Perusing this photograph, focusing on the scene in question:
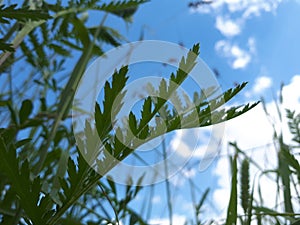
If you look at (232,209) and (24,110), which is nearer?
(232,209)

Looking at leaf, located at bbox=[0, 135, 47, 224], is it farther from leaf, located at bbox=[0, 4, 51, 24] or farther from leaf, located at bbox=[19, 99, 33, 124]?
leaf, located at bbox=[19, 99, 33, 124]

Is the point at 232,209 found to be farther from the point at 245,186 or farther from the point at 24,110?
the point at 24,110

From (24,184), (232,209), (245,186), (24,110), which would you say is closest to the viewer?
(24,184)

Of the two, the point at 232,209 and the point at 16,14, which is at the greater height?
the point at 16,14

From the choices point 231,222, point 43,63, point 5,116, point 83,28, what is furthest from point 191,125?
point 5,116

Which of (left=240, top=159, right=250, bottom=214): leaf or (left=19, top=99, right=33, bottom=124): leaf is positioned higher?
(left=19, top=99, right=33, bottom=124): leaf

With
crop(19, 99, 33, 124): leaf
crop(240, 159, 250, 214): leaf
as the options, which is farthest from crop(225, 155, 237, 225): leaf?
crop(19, 99, 33, 124): leaf

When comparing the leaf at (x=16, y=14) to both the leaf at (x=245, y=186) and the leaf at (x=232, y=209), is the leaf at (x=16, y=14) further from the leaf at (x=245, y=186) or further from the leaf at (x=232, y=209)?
the leaf at (x=245, y=186)

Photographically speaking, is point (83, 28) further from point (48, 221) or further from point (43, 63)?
point (48, 221)

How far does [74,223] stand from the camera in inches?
10.7

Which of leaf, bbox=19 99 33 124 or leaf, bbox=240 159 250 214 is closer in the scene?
leaf, bbox=240 159 250 214

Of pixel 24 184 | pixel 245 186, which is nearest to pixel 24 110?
pixel 245 186

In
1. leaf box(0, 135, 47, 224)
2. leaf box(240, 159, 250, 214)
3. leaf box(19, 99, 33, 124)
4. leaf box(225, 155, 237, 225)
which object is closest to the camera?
leaf box(0, 135, 47, 224)

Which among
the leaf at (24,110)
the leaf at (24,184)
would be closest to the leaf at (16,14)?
the leaf at (24,184)
